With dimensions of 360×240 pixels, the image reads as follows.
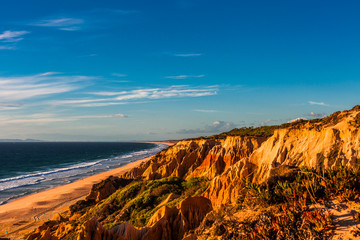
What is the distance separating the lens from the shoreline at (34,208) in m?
30.2

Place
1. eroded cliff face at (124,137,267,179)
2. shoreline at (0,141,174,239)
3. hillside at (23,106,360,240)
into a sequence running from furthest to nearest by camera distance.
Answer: eroded cliff face at (124,137,267,179) → shoreline at (0,141,174,239) → hillside at (23,106,360,240)

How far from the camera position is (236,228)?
8102mm

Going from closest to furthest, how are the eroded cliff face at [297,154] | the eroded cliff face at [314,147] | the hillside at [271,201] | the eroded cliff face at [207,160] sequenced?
the hillside at [271,201] < the eroded cliff face at [297,154] < the eroded cliff face at [314,147] < the eroded cliff face at [207,160]

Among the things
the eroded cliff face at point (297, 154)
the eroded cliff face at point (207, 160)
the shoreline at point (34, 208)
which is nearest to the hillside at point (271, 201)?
the eroded cliff face at point (297, 154)

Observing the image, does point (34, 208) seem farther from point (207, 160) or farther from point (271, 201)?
point (271, 201)

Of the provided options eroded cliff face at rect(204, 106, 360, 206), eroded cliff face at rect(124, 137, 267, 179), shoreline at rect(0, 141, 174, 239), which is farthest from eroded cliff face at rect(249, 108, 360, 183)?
shoreline at rect(0, 141, 174, 239)

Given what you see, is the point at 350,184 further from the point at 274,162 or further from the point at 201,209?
the point at 274,162

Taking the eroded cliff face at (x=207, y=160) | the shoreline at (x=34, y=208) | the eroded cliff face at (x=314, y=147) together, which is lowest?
the shoreline at (x=34, y=208)

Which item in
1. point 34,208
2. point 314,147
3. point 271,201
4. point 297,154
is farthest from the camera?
point 34,208

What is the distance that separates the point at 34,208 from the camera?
38.2 m

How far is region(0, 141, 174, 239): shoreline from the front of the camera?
3019 cm

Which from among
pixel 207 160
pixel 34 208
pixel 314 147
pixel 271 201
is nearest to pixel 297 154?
pixel 314 147

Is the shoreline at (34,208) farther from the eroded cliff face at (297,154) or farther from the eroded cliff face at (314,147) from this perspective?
the eroded cliff face at (314,147)

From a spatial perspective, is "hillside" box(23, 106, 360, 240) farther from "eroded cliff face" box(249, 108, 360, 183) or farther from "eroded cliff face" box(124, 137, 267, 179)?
"eroded cliff face" box(124, 137, 267, 179)
